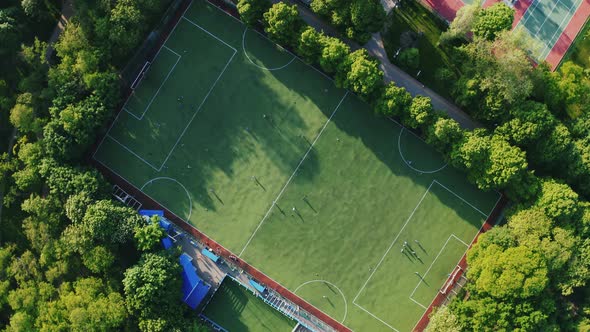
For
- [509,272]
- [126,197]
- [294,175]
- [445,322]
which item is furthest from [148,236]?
[509,272]

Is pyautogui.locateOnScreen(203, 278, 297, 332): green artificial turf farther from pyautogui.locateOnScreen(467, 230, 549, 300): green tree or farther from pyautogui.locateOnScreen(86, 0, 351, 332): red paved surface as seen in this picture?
pyautogui.locateOnScreen(467, 230, 549, 300): green tree

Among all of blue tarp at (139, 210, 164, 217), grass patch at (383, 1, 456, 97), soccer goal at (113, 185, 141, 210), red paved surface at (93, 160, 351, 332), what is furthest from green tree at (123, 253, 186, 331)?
grass patch at (383, 1, 456, 97)

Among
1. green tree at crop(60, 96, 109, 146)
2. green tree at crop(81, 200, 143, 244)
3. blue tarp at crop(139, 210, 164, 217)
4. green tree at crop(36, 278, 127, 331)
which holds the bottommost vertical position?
green tree at crop(36, 278, 127, 331)

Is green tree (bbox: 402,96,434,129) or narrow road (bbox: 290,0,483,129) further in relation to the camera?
narrow road (bbox: 290,0,483,129)

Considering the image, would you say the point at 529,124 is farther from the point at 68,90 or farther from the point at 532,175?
the point at 68,90

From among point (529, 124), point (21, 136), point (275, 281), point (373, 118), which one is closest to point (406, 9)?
point (373, 118)

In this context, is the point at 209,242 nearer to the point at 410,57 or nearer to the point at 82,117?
the point at 82,117
